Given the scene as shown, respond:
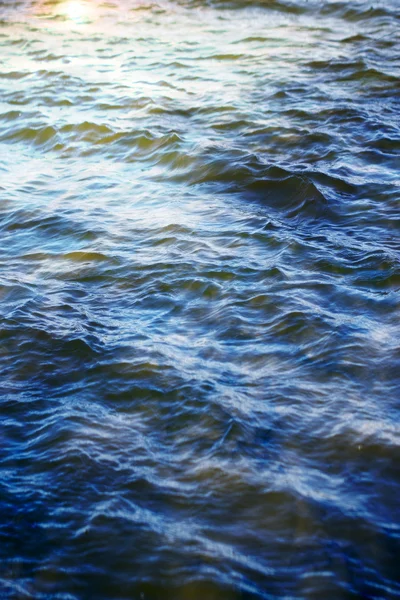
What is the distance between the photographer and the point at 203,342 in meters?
4.60

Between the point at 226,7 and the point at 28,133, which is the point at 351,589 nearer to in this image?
the point at 28,133

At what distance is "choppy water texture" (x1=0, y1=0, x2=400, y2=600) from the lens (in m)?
3.14

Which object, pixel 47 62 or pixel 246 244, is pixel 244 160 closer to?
pixel 246 244

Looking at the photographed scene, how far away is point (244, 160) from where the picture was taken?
24.7 feet

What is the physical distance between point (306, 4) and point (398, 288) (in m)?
11.4

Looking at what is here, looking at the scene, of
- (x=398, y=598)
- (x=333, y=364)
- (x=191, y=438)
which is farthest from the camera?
(x=333, y=364)

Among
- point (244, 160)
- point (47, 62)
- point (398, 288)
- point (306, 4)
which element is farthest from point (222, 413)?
point (306, 4)

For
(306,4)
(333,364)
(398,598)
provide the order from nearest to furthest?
(398,598) < (333,364) < (306,4)

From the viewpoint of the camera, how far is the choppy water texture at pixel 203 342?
A: 10.3ft

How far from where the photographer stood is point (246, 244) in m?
5.89

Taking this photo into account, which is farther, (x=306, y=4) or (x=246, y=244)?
(x=306, y=4)

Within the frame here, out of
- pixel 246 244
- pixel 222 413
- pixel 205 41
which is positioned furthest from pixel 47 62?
pixel 222 413

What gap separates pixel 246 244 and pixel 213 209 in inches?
34.7

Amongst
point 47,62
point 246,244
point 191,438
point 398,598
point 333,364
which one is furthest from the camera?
point 47,62
